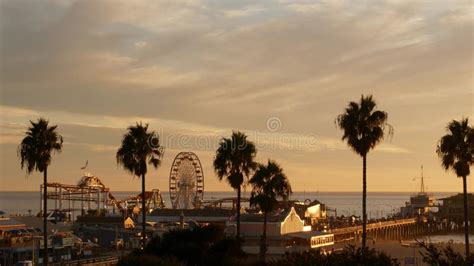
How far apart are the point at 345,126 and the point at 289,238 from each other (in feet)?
79.2

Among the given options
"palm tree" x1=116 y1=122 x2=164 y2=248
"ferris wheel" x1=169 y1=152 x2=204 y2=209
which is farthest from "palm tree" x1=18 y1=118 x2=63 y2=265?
"ferris wheel" x1=169 y1=152 x2=204 y2=209

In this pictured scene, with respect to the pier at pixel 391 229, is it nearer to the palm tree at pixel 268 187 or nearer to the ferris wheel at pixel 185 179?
the ferris wheel at pixel 185 179

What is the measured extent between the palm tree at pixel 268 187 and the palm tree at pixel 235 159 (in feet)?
2.67

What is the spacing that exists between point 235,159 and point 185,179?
56.6 metres

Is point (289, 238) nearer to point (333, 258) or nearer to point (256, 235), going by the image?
point (256, 235)

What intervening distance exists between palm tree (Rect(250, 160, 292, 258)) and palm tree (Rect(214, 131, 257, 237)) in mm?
813

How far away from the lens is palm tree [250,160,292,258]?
170 feet

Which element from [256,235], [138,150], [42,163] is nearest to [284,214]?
[256,235]

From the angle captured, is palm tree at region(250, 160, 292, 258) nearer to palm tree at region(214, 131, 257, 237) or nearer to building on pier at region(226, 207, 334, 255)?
palm tree at region(214, 131, 257, 237)

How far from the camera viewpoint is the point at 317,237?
7025cm

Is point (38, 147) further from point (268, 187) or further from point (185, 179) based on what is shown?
point (185, 179)

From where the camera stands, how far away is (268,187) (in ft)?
170

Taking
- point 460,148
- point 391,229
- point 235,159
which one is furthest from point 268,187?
point 391,229

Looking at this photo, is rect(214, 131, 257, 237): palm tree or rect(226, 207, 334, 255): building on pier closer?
rect(214, 131, 257, 237): palm tree
